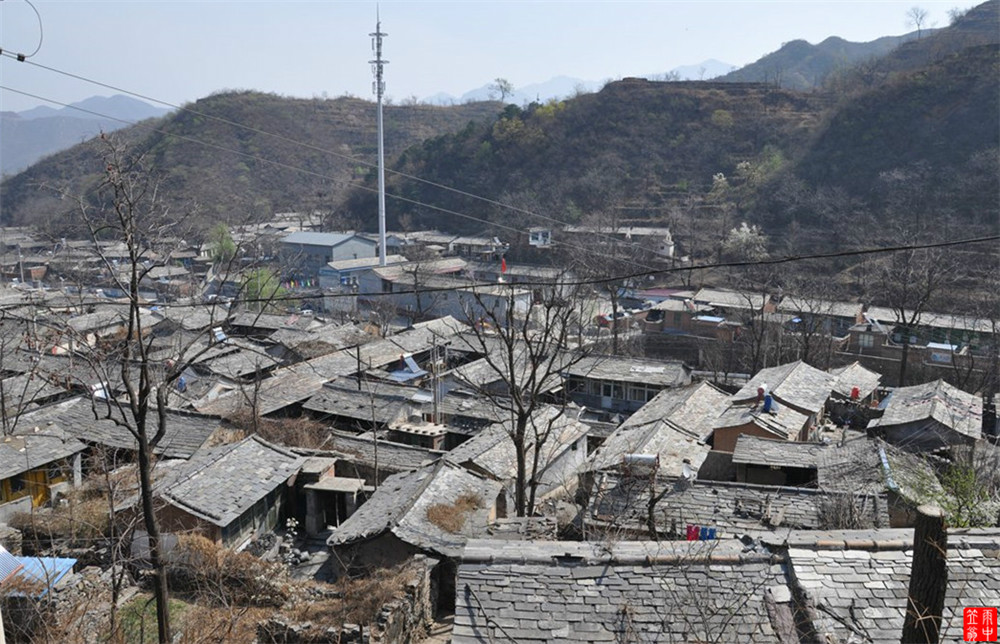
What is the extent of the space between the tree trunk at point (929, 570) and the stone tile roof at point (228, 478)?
1225cm

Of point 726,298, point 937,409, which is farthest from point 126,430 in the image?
point 726,298

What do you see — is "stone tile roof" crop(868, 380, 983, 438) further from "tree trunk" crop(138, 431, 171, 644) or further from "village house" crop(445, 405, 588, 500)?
"tree trunk" crop(138, 431, 171, 644)

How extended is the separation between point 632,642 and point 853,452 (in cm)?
1041

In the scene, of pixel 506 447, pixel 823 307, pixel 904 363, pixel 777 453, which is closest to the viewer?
pixel 777 453

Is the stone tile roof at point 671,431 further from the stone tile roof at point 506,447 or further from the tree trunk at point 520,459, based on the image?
the tree trunk at point 520,459

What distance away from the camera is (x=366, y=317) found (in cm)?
3981

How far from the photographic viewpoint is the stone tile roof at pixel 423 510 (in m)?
12.4

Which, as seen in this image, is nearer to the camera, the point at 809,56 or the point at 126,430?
the point at 126,430

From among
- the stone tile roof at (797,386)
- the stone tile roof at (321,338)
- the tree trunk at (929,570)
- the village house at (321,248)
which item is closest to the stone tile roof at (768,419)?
the stone tile roof at (797,386)

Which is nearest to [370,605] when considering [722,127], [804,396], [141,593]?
[141,593]

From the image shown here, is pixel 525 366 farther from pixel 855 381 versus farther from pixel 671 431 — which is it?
pixel 855 381

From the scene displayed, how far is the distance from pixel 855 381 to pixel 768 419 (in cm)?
910

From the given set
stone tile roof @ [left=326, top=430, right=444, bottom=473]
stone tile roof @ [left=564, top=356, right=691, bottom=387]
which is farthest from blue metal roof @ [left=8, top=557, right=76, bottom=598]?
stone tile roof @ [left=564, top=356, right=691, bottom=387]

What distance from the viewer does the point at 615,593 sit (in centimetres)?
711
